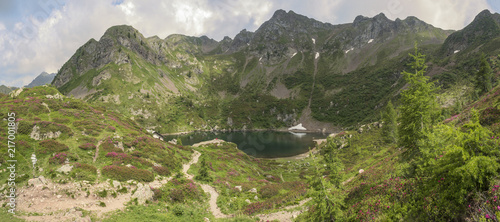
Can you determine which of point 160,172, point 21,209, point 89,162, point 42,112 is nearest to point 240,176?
point 160,172

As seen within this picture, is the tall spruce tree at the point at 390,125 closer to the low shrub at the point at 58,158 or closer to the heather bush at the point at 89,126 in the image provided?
the low shrub at the point at 58,158

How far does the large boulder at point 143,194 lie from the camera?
2770 cm

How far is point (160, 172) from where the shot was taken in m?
38.7

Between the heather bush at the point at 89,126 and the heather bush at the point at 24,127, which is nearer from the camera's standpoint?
the heather bush at the point at 24,127

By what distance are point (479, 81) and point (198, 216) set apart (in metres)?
99.5

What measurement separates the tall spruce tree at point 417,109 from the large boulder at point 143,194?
32.5 meters

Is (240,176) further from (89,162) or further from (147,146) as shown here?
(89,162)

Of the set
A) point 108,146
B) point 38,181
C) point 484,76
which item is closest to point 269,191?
point 108,146

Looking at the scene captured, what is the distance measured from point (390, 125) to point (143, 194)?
76364mm

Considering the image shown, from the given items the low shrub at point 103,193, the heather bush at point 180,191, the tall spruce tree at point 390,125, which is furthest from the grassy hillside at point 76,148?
the tall spruce tree at point 390,125

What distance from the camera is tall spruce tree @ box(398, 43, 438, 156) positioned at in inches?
744

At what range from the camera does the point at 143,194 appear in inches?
1119

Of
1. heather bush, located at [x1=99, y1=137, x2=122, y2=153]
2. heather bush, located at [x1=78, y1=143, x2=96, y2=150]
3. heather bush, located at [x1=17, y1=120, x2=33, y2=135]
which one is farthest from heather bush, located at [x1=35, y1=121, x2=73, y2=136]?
heather bush, located at [x1=99, y1=137, x2=122, y2=153]

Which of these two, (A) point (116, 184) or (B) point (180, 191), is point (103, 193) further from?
(B) point (180, 191)
